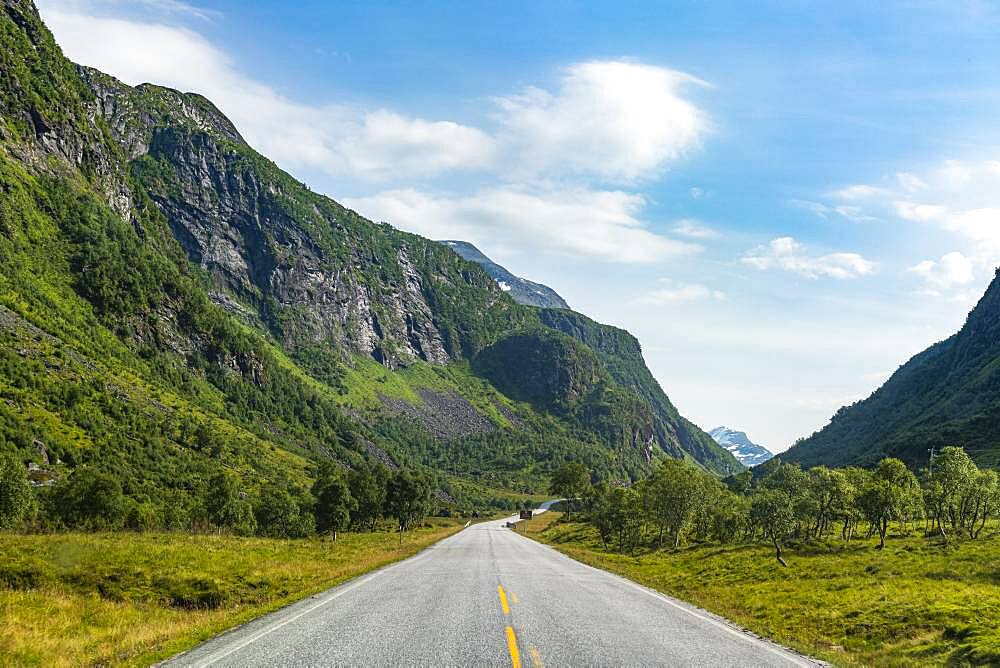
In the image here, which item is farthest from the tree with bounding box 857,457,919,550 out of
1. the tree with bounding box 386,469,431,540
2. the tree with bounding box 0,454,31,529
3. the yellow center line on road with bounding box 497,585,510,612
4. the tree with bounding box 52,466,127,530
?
the tree with bounding box 0,454,31,529

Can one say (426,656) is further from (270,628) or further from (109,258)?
(109,258)

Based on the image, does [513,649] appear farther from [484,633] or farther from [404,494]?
[404,494]

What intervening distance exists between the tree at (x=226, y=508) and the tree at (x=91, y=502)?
17262 mm

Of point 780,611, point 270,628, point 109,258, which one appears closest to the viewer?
point 270,628

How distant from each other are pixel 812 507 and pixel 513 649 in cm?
7125

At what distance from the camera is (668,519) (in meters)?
79.8

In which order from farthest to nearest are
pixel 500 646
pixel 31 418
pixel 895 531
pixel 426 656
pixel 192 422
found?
pixel 192 422
pixel 31 418
pixel 895 531
pixel 500 646
pixel 426 656

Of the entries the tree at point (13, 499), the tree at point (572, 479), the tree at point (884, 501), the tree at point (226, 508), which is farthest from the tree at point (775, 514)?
the tree at point (572, 479)

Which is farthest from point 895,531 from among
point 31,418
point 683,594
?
point 31,418

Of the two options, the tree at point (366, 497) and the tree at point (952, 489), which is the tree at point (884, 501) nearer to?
the tree at point (952, 489)

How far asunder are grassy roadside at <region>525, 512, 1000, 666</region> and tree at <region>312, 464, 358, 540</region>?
56368 mm

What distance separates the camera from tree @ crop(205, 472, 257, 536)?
81.9 m

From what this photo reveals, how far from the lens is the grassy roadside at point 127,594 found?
568 inches

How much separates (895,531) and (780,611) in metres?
69.8
